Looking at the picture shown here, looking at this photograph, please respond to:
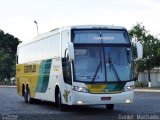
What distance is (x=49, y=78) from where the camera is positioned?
22.6 m

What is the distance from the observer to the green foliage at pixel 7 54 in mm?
109875

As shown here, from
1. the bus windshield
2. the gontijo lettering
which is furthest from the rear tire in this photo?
the bus windshield

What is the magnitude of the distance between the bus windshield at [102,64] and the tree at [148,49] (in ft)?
153

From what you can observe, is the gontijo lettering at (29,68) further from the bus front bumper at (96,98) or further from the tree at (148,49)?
the tree at (148,49)

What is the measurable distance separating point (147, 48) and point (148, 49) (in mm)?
256

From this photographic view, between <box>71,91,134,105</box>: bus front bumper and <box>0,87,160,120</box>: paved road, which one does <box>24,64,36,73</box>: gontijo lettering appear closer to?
<box>0,87,160,120</box>: paved road

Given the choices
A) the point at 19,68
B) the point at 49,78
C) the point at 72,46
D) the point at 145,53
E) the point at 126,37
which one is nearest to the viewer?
the point at 72,46

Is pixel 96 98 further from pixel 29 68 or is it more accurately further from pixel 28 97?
pixel 28 97

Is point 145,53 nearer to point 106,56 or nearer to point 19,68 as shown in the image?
point 19,68

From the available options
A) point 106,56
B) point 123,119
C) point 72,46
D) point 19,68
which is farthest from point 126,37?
point 19,68

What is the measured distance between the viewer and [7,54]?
390 ft

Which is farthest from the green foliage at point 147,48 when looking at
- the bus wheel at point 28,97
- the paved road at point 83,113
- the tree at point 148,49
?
the paved road at point 83,113

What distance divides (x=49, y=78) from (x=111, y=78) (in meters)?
4.55

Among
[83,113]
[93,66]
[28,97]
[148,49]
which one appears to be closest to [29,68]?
[28,97]
